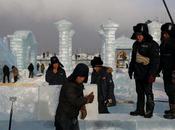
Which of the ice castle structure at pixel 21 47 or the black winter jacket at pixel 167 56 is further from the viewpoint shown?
the ice castle structure at pixel 21 47

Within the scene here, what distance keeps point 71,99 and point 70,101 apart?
28 mm

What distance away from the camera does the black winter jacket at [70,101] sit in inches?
221

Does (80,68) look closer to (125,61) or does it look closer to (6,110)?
(6,110)

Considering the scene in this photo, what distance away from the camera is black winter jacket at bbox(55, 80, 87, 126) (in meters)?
5.61

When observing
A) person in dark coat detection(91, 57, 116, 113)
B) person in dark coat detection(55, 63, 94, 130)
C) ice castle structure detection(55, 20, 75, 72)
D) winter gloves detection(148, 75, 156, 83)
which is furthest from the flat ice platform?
ice castle structure detection(55, 20, 75, 72)

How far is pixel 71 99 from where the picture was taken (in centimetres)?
559

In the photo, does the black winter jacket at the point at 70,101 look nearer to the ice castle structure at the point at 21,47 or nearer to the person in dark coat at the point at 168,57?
the person in dark coat at the point at 168,57

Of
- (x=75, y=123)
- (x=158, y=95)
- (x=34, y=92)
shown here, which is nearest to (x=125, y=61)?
(x=158, y=95)

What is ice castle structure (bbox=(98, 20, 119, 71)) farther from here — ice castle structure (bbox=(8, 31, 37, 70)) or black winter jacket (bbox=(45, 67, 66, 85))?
black winter jacket (bbox=(45, 67, 66, 85))

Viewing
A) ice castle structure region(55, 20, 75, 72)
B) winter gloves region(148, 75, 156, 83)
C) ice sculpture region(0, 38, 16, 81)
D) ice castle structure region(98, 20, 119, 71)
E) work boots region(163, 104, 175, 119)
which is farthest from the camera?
ice castle structure region(55, 20, 75, 72)

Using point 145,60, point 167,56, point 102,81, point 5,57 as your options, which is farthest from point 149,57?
point 5,57

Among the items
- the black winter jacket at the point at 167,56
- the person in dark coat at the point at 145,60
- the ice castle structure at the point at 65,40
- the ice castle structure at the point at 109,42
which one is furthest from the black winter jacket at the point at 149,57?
the ice castle structure at the point at 65,40

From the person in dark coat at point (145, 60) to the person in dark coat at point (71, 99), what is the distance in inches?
94.6

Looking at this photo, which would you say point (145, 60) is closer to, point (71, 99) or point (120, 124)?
point (120, 124)
